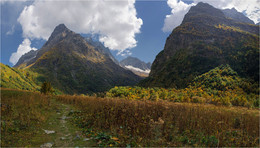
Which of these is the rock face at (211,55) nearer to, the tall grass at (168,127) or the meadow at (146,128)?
the tall grass at (168,127)

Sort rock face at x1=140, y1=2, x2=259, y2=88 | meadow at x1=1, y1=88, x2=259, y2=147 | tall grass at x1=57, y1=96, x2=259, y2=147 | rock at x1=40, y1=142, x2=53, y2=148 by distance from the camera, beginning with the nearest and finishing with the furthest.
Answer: rock at x1=40, y1=142, x2=53, y2=148, meadow at x1=1, y1=88, x2=259, y2=147, tall grass at x1=57, y1=96, x2=259, y2=147, rock face at x1=140, y1=2, x2=259, y2=88

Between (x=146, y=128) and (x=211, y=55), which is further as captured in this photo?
(x=211, y=55)

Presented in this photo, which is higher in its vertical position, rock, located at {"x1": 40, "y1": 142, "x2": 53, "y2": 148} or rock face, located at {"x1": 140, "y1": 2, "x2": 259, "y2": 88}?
rock face, located at {"x1": 140, "y1": 2, "x2": 259, "y2": 88}

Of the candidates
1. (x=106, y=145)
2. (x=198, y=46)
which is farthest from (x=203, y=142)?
(x=198, y=46)

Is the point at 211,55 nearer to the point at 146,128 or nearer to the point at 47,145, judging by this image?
the point at 146,128

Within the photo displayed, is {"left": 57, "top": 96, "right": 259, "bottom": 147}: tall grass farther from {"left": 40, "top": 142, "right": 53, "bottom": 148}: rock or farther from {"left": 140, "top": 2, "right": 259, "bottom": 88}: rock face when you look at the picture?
{"left": 140, "top": 2, "right": 259, "bottom": 88}: rock face

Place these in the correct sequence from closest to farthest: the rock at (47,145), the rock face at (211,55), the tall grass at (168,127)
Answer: the rock at (47,145) < the tall grass at (168,127) < the rock face at (211,55)

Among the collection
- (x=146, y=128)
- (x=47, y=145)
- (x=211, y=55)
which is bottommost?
(x=47, y=145)

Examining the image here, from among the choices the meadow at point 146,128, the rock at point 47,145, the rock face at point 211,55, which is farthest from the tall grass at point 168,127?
the rock face at point 211,55

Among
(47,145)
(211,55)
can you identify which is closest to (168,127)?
(47,145)

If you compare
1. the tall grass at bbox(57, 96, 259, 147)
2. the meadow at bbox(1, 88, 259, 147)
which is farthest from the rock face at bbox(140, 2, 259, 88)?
the meadow at bbox(1, 88, 259, 147)

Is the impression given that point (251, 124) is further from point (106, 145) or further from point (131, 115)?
point (106, 145)

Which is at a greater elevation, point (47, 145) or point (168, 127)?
point (168, 127)

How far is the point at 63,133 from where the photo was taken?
21.7 feet
